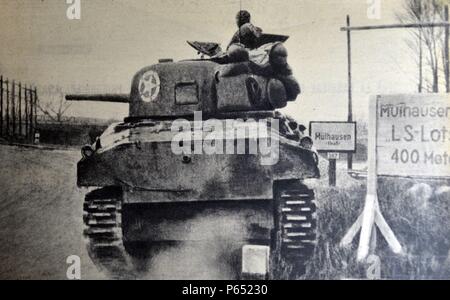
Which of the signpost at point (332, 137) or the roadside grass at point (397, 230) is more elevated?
the signpost at point (332, 137)

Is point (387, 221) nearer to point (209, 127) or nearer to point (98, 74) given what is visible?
point (209, 127)

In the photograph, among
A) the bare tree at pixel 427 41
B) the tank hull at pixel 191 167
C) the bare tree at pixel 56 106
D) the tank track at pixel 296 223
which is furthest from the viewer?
the bare tree at pixel 56 106

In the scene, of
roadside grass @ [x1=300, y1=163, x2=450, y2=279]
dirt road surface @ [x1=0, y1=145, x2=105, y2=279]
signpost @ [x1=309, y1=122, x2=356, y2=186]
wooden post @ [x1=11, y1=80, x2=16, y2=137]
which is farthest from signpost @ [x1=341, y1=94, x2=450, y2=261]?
wooden post @ [x1=11, y1=80, x2=16, y2=137]

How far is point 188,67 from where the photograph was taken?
5746 millimetres

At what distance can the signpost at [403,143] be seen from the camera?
5664 mm

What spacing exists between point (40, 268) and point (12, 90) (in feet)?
4.93

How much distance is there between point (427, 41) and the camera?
5.79m

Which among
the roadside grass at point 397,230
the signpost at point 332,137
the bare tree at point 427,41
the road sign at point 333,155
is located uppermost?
the bare tree at point 427,41

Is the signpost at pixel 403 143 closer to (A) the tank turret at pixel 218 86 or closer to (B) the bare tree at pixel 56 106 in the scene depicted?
(A) the tank turret at pixel 218 86

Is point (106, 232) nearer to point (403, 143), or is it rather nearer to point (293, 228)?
point (293, 228)

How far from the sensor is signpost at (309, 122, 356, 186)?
584cm

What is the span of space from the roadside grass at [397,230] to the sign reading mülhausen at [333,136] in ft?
0.96

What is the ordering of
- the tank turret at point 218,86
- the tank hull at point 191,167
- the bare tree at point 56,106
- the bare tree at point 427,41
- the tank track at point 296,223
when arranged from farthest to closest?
the bare tree at point 56,106 → the bare tree at point 427,41 → the tank turret at point 218,86 → the tank track at point 296,223 → the tank hull at point 191,167

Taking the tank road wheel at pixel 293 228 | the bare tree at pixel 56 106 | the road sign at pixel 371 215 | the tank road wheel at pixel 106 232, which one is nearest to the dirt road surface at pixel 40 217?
Result: the tank road wheel at pixel 106 232
